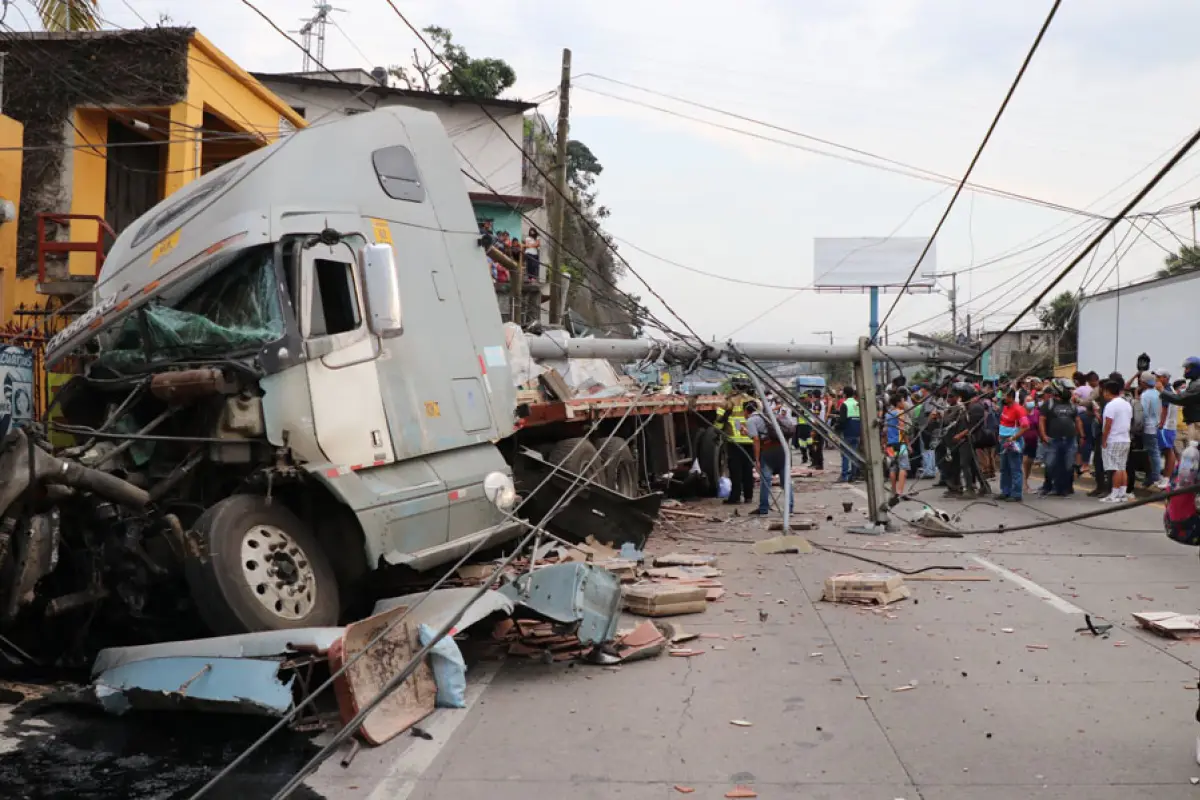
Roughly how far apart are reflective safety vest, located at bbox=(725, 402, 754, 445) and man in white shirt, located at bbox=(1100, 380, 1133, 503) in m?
5.15

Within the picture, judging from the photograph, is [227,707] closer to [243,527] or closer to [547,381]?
[243,527]

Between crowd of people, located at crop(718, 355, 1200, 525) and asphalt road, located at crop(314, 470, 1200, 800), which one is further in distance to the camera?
crowd of people, located at crop(718, 355, 1200, 525)

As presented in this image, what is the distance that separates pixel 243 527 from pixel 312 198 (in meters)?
2.54

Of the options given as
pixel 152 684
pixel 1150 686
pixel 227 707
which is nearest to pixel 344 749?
pixel 227 707

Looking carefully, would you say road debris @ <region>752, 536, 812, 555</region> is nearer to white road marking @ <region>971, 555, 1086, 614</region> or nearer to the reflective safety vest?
white road marking @ <region>971, 555, 1086, 614</region>

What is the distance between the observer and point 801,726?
568 centimetres

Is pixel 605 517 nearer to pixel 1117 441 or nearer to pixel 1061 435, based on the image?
pixel 1117 441

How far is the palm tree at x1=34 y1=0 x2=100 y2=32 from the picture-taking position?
1286 centimetres

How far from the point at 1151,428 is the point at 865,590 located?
9249 millimetres

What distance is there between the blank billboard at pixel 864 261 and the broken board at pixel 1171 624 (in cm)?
5056

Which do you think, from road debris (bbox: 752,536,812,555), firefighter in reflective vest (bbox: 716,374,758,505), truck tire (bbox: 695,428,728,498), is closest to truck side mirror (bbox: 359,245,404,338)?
road debris (bbox: 752,536,812,555)

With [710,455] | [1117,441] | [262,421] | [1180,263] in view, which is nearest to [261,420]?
[262,421]

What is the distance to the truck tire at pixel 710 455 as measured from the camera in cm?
1833

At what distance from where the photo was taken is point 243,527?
6.36 meters
